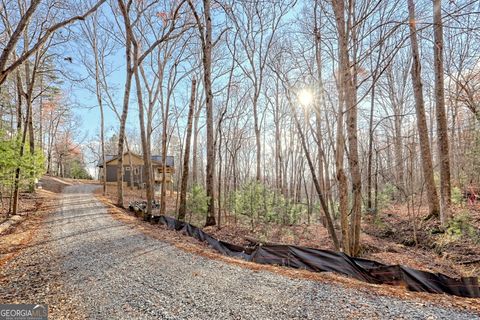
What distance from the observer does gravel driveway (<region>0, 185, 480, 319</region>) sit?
2.45 m

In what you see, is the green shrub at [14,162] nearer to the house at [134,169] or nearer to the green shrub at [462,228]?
the green shrub at [462,228]

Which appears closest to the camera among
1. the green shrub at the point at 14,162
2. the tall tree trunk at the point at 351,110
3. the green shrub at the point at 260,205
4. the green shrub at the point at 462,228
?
the tall tree trunk at the point at 351,110

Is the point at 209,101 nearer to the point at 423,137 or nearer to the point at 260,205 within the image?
the point at 260,205

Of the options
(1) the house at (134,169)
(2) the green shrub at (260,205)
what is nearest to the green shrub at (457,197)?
(2) the green shrub at (260,205)

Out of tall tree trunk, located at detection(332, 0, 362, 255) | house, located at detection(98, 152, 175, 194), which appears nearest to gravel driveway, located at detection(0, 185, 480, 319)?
tall tree trunk, located at detection(332, 0, 362, 255)

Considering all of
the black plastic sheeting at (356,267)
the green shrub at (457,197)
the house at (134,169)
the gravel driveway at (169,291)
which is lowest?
the black plastic sheeting at (356,267)

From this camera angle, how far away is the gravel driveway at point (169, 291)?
8.03 ft

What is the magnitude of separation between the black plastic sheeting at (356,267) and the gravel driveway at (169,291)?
2.93 feet

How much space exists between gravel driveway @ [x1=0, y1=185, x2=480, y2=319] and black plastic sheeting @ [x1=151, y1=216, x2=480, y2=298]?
0.89 metres

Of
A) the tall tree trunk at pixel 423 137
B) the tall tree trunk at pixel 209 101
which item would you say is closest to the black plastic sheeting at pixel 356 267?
the tall tree trunk at pixel 209 101

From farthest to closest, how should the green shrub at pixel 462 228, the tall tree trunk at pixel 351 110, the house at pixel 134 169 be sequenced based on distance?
the house at pixel 134 169, the green shrub at pixel 462 228, the tall tree trunk at pixel 351 110

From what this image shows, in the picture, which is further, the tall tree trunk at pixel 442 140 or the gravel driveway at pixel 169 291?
the tall tree trunk at pixel 442 140

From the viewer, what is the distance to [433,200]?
8.12 meters

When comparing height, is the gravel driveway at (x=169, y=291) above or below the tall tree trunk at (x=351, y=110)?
below
